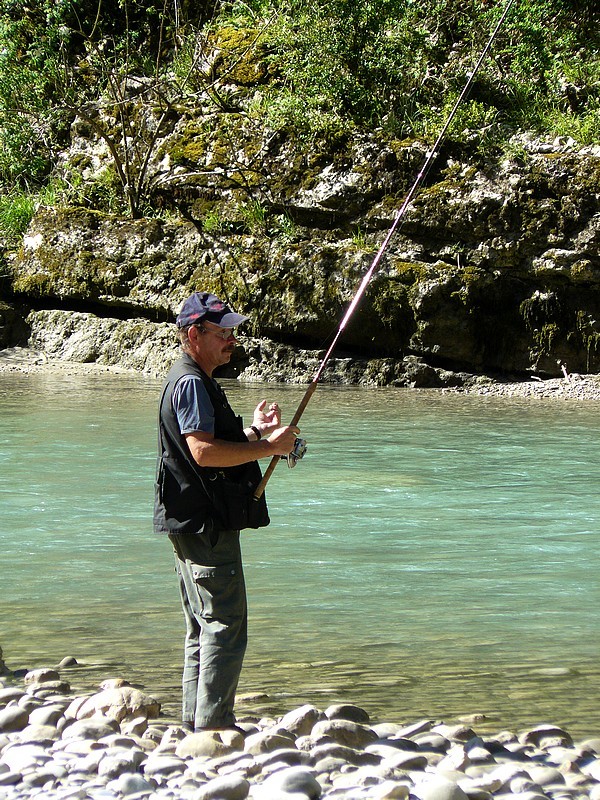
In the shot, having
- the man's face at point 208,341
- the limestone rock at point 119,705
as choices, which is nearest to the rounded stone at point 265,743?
the limestone rock at point 119,705

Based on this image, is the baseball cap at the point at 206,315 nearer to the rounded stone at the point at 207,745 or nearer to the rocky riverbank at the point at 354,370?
the rounded stone at the point at 207,745

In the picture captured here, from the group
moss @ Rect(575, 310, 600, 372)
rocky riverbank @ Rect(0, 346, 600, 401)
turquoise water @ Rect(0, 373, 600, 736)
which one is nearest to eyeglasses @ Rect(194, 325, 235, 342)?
turquoise water @ Rect(0, 373, 600, 736)

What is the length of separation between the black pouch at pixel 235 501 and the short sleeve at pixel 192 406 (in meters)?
0.18

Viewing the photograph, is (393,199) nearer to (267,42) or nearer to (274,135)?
(274,135)

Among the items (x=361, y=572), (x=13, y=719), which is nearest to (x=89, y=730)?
(x=13, y=719)

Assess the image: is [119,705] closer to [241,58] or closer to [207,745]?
[207,745]

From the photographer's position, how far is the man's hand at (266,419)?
132 inches

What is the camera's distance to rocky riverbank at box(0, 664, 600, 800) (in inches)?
106

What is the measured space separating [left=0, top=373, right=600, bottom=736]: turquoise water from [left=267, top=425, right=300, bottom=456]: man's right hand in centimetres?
97

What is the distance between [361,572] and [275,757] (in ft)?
8.18

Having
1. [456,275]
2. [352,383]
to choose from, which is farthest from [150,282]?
[456,275]

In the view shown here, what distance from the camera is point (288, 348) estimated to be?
14992mm

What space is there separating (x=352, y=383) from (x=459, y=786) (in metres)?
11.9

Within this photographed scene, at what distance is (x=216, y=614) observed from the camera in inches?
121
